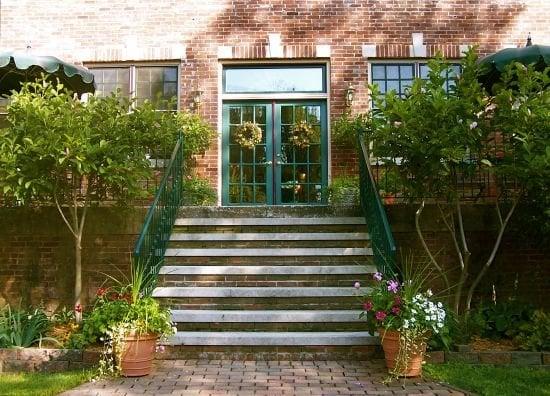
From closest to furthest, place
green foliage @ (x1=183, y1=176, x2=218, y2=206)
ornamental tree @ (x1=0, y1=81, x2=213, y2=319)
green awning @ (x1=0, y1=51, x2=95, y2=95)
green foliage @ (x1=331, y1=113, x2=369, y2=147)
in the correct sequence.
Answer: ornamental tree @ (x1=0, y1=81, x2=213, y2=319)
green awning @ (x1=0, y1=51, x2=95, y2=95)
green foliage @ (x1=183, y1=176, x2=218, y2=206)
green foliage @ (x1=331, y1=113, x2=369, y2=147)

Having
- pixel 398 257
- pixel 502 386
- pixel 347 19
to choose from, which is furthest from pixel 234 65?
pixel 502 386

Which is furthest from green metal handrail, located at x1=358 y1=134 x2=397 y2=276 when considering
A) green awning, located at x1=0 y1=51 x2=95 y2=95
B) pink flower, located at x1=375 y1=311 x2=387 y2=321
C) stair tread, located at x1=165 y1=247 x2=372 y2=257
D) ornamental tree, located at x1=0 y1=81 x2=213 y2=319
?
green awning, located at x1=0 y1=51 x2=95 y2=95

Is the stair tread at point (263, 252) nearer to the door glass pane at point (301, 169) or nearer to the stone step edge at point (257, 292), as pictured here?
the stone step edge at point (257, 292)

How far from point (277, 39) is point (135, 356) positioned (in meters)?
6.31

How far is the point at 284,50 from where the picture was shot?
9344 millimetres

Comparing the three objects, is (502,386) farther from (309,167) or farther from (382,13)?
(382,13)

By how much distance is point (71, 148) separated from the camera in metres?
5.89

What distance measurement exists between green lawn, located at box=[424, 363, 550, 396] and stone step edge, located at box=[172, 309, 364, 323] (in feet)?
3.34

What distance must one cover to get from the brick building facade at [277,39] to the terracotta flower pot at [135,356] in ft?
15.5


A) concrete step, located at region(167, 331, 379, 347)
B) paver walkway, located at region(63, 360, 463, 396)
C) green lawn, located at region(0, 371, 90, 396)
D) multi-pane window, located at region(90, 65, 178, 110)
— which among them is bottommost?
green lawn, located at region(0, 371, 90, 396)

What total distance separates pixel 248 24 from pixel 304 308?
549 centimetres

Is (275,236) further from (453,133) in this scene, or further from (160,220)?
(453,133)

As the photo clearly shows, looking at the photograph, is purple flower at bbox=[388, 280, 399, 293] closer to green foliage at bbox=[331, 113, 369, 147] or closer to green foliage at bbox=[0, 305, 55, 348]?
green foliage at bbox=[0, 305, 55, 348]

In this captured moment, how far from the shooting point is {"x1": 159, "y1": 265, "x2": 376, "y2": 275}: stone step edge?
6.34 m
